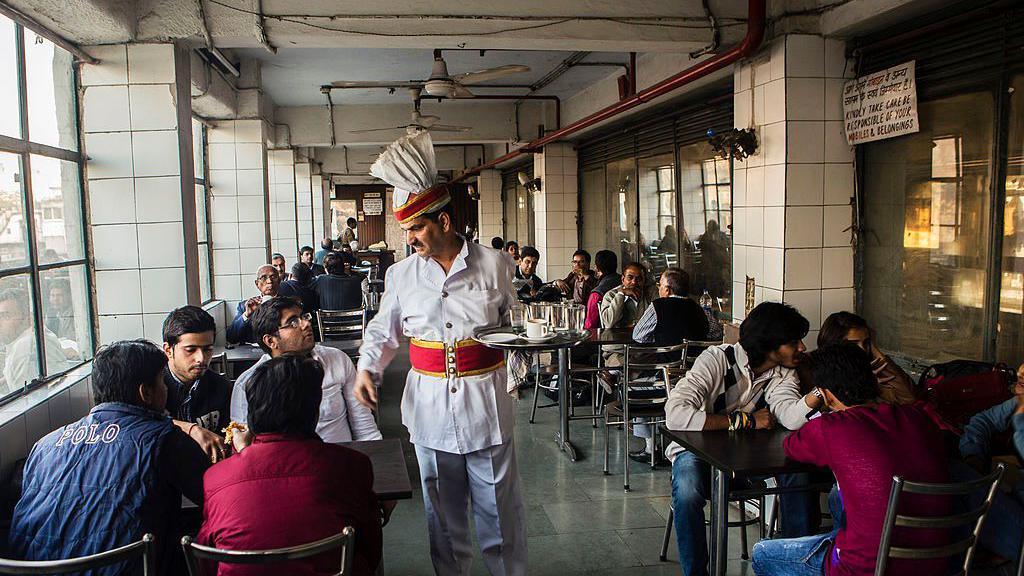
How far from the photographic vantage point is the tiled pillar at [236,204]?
25.6 feet

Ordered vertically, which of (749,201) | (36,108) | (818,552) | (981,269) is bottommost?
(818,552)

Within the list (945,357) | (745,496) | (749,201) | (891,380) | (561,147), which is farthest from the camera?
(561,147)

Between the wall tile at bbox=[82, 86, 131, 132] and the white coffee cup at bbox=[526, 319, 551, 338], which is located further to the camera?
the wall tile at bbox=[82, 86, 131, 132]

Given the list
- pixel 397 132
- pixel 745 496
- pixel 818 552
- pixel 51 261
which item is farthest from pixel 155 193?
pixel 397 132

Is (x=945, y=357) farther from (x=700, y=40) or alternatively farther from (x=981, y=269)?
(x=700, y=40)

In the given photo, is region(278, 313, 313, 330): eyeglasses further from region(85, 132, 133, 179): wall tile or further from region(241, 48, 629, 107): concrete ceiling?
region(241, 48, 629, 107): concrete ceiling

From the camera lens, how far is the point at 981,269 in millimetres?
3643

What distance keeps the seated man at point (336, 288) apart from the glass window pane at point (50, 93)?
3.40 m

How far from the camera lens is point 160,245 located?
4371mm

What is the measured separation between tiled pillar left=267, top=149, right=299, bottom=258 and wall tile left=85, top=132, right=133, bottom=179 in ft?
21.9

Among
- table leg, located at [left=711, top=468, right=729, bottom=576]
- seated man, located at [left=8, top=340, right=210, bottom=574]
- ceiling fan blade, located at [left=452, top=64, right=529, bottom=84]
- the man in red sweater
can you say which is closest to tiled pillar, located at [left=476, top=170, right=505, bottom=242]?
ceiling fan blade, located at [left=452, top=64, right=529, bottom=84]

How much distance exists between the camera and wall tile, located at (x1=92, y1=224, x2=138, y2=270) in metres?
4.30

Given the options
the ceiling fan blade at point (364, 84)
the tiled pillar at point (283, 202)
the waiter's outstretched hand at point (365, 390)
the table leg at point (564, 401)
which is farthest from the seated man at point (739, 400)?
the tiled pillar at point (283, 202)

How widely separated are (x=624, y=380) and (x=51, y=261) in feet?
10.3
